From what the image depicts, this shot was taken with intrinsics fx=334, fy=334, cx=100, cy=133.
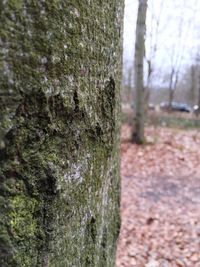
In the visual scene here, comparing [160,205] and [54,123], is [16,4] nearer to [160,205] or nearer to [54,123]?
[54,123]

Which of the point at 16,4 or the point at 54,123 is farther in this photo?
the point at 54,123

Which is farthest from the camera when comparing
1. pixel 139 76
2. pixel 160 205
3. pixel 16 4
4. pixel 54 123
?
pixel 139 76

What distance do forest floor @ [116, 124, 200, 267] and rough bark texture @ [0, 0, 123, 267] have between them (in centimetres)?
290

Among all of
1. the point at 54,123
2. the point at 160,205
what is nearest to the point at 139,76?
the point at 160,205

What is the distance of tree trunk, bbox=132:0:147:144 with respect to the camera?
8078mm

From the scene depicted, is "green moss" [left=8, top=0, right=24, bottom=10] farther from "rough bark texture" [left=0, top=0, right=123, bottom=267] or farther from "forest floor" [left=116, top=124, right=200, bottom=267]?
"forest floor" [left=116, top=124, right=200, bottom=267]

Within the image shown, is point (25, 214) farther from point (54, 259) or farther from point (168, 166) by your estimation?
point (168, 166)

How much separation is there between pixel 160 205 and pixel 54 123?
191 inches

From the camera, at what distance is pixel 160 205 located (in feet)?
17.4

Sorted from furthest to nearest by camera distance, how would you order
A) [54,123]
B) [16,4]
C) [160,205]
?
[160,205] → [54,123] → [16,4]

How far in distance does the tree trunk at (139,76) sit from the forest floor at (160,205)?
0.41 metres

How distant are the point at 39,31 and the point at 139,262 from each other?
10.8 ft

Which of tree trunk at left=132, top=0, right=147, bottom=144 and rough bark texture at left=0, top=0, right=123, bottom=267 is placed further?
tree trunk at left=132, top=0, right=147, bottom=144

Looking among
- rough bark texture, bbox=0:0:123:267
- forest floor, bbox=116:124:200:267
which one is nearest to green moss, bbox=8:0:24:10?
rough bark texture, bbox=0:0:123:267
